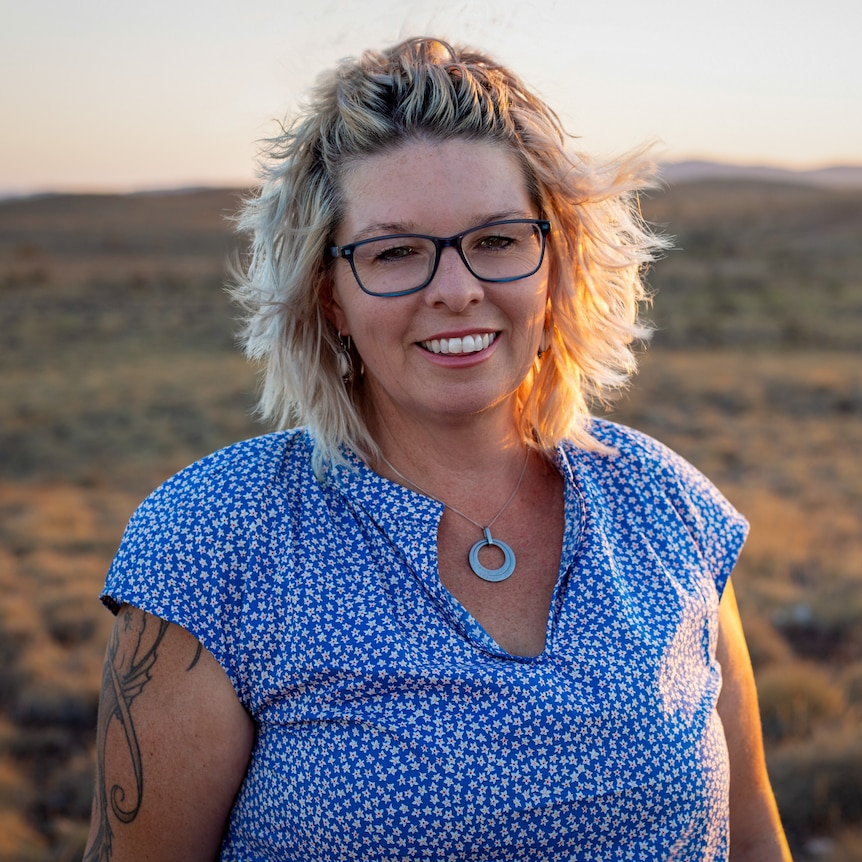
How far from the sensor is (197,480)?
5.60 feet

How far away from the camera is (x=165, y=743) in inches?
61.4

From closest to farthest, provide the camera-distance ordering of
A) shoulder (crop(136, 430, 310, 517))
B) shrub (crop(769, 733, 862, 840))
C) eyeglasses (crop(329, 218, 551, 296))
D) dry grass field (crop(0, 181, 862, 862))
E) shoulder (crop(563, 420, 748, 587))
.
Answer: shoulder (crop(136, 430, 310, 517)) < eyeglasses (crop(329, 218, 551, 296)) < shoulder (crop(563, 420, 748, 587)) < shrub (crop(769, 733, 862, 840)) < dry grass field (crop(0, 181, 862, 862))

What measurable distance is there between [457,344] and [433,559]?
1.41 ft

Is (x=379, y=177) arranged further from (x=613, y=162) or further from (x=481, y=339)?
(x=613, y=162)

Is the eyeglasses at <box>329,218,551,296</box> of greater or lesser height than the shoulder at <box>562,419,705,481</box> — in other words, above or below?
above

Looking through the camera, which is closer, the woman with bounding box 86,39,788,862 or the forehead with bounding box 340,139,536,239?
the woman with bounding box 86,39,788,862

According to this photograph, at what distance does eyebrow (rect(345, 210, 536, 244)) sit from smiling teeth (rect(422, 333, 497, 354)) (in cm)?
21

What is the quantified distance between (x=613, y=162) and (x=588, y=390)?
1.99 ft

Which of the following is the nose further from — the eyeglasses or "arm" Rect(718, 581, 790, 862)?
"arm" Rect(718, 581, 790, 862)

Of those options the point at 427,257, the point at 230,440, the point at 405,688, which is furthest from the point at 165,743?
the point at 230,440

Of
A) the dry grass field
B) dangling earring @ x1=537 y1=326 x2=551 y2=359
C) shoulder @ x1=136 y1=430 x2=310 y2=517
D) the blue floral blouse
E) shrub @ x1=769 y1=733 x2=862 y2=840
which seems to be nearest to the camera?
the blue floral blouse

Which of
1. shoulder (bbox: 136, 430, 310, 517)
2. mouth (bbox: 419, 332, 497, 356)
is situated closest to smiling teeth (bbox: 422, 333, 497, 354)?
mouth (bbox: 419, 332, 497, 356)

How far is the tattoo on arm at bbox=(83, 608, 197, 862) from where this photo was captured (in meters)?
1.57

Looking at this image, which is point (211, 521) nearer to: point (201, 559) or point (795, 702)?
point (201, 559)
